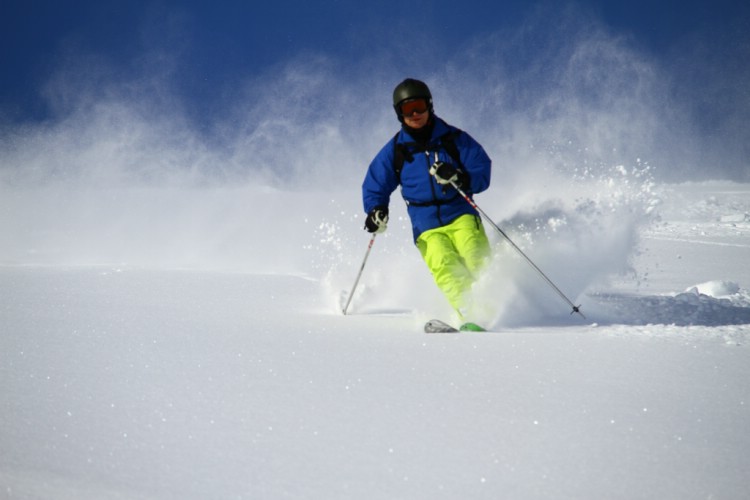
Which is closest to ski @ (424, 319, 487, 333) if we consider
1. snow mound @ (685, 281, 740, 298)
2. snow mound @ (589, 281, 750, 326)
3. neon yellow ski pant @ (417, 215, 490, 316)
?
neon yellow ski pant @ (417, 215, 490, 316)

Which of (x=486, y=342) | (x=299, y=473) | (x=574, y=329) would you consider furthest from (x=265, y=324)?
(x=299, y=473)

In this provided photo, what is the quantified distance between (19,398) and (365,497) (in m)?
1.44

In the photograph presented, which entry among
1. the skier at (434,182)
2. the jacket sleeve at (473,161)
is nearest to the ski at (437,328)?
the skier at (434,182)

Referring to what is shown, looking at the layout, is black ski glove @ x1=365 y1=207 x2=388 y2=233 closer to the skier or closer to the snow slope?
the skier

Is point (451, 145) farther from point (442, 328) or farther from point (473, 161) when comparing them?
point (442, 328)

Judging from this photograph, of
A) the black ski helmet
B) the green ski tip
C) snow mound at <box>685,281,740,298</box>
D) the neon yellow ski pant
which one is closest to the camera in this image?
the green ski tip

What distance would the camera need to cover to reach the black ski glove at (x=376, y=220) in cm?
492

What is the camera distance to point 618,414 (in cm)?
231

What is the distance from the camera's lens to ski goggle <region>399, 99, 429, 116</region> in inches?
183

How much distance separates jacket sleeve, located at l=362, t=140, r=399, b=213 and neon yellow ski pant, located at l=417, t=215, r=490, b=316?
1.50 feet

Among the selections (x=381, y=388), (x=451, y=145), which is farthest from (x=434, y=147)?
(x=381, y=388)

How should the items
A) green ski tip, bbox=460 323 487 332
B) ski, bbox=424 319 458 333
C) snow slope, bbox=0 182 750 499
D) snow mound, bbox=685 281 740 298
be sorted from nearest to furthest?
snow slope, bbox=0 182 750 499 → ski, bbox=424 319 458 333 → green ski tip, bbox=460 323 487 332 → snow mound, bbox=685 281 740 298

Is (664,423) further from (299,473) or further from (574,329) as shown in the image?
(574,329)

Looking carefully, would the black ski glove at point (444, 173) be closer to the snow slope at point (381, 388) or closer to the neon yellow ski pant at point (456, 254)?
the neon yellow ski pant at point (456, 254)
